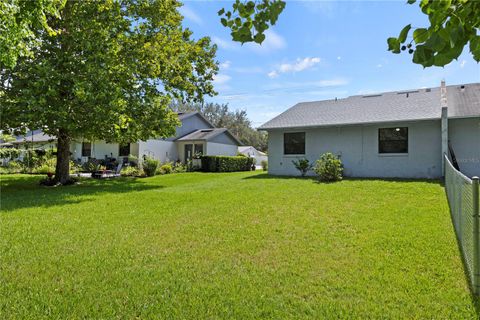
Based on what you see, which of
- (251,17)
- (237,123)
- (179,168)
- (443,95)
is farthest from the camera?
(237,123)

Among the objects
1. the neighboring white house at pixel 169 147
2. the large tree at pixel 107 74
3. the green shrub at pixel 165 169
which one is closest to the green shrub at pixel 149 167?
the green shrub at pixel 165 169

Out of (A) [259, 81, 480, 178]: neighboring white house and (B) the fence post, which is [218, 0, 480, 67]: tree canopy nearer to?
(B) the fence post

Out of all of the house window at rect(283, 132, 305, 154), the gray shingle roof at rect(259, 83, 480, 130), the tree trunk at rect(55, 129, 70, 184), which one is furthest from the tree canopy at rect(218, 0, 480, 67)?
the tree trunk at rect(55, 129, 70, 184)

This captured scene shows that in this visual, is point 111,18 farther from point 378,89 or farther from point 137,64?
point 378,89

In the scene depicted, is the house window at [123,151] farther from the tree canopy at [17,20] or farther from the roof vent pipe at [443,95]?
the roof vent pipe at [443,95]

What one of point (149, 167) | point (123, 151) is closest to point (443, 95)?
point (149, 167)

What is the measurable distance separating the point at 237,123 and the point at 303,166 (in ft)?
154

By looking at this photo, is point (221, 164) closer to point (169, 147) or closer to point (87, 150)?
point (169, 147)

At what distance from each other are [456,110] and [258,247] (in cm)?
1251

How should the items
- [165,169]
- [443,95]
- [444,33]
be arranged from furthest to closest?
[165,169], [443,95], [444,33]

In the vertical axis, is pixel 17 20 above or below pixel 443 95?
below

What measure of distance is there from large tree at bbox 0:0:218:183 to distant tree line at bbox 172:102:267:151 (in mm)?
40588

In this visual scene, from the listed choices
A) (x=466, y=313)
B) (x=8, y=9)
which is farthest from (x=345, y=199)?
(x=8, y=9)

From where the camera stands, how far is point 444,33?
1612mm
